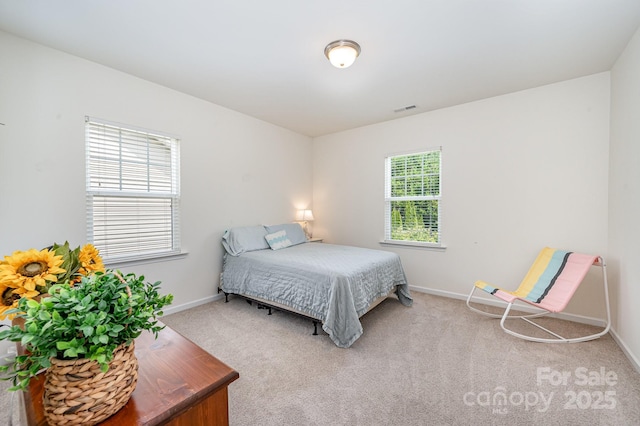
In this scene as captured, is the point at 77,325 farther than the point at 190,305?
No

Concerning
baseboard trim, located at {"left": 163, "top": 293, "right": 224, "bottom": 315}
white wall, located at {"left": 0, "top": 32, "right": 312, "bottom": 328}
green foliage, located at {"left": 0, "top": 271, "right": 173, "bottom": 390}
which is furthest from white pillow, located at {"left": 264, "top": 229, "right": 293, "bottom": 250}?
green foliage, located at {"left": 0, "top": 271, "right": 173, "bottom": 390}

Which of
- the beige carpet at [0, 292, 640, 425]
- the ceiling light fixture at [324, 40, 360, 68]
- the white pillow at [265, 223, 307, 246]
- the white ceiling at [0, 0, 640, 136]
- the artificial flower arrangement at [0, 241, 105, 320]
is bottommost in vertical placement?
the beige carpet at [0, 292, 640, 425]

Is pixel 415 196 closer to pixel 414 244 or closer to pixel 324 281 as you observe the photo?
pixel 414 244

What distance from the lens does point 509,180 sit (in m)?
3.21

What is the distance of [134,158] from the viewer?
287 cm

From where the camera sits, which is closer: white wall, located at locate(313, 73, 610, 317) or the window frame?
white wall, located at locate(313, 73, 610, 317)

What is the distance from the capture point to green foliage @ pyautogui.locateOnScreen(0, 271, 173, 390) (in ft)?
1.90

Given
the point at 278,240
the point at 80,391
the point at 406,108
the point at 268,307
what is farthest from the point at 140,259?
the point at 406,108

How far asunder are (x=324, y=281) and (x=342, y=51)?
6.57ft

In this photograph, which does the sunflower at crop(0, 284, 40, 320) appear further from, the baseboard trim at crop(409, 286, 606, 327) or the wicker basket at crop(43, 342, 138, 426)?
the baseboard trim at crop(409, 286, 606, 327)

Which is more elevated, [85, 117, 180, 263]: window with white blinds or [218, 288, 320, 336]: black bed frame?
[85, 117, 180, 263]: window with white blinds

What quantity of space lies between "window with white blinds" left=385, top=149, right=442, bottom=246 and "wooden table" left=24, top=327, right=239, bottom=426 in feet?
11.4

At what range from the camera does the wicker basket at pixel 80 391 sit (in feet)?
1.99

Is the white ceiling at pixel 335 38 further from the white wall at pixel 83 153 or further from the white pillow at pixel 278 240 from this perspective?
the white pillow at pixel 278 240
